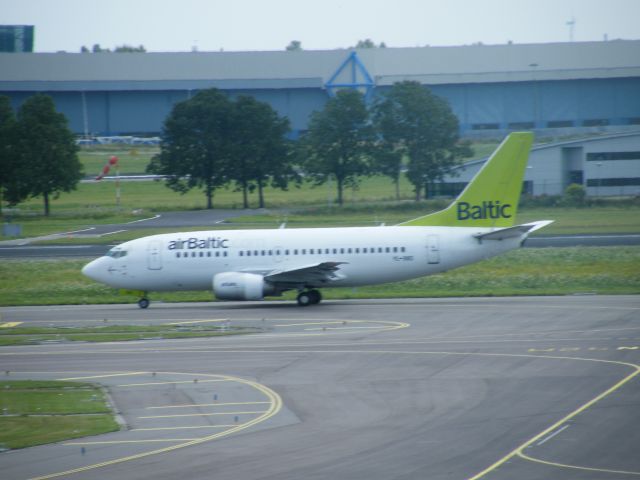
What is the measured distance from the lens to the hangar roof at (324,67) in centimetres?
13088

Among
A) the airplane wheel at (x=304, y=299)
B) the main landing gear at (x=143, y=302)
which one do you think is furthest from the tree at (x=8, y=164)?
the airplane wheel at (x=304, y=299)

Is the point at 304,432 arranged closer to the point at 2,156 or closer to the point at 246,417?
the point at 246,417

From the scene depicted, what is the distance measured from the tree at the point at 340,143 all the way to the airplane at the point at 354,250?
45713mm

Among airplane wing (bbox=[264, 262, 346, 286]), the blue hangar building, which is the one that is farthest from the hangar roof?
airplane wing (bbox=[264, 262, 346, 286])

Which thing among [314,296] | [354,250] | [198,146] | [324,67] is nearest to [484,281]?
[354,250]

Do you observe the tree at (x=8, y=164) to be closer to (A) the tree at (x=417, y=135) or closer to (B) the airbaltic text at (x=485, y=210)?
(A) the tree at (x=417, y=135)

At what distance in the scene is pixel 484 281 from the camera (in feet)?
164

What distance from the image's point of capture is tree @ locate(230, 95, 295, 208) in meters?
94.1

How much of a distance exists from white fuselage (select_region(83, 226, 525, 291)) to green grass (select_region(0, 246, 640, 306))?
3.61m

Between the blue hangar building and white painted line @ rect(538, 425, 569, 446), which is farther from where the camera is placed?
the blue hangar building

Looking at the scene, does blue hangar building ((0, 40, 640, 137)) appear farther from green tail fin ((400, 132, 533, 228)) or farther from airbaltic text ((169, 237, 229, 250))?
airbaltic text ((169, 237, 229, 250))

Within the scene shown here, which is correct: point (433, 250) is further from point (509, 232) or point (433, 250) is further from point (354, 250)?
point (354, 250)

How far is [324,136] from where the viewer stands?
9200 centimetres

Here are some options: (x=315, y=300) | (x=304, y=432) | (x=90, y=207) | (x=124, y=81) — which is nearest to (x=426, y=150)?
(x=90, y=207)
